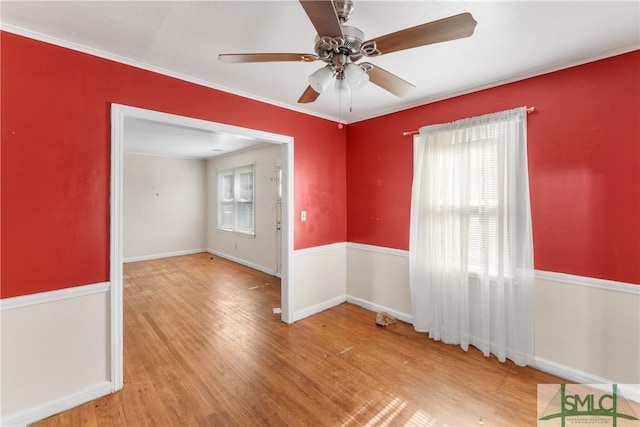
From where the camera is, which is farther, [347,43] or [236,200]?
[236,200]

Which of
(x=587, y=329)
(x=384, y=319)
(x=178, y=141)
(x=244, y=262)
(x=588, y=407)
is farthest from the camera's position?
(x=244, y=262)

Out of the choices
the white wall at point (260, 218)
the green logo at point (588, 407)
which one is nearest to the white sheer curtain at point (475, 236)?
the green logo at point (588, 407)

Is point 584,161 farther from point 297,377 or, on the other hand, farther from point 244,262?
point 244,262

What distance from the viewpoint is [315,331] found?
310 cm

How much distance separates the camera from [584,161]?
2201 mm

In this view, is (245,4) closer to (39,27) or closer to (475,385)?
(39,27)

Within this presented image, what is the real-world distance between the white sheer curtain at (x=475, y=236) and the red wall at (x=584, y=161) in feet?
0.43

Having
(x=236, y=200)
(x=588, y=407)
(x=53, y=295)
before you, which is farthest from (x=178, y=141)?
(x=588, y=407)

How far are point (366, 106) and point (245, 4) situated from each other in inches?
78.7

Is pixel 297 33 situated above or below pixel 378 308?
above

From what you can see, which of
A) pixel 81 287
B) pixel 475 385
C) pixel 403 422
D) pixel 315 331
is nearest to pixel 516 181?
pixel 475 385

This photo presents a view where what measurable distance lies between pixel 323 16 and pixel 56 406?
9.40ft

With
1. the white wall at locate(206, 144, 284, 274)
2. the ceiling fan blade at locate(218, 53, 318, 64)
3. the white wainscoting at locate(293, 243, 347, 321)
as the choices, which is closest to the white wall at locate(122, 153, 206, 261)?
the white wall at locate(206, 144, 284, 274)

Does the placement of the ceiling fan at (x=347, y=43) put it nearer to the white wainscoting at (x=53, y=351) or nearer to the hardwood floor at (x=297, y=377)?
the white wainscoting at (x=53, y=351)
